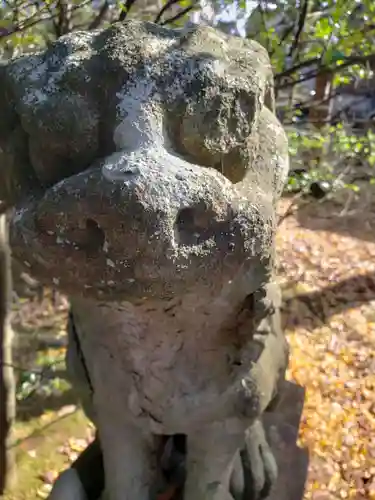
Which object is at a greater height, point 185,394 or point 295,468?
point 185,394

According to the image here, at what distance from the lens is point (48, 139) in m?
0.62

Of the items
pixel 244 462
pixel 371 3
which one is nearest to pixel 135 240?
pixel 244 462

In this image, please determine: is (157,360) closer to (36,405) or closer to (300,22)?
(300,22)

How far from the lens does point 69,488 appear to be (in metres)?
0.94

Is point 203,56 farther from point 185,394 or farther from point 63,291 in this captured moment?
point 185,394

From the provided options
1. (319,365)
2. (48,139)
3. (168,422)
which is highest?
(48,139)

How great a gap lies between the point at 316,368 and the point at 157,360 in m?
2.33

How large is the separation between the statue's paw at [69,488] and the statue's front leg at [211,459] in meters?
0.17

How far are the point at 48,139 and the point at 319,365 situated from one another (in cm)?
259

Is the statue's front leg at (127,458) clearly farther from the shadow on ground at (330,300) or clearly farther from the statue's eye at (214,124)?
the shadow on ground at (330,300)

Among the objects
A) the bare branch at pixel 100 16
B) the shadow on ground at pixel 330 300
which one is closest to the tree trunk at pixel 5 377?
the bare branch at pixel 100 16

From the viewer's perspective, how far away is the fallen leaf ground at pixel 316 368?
2307 mm

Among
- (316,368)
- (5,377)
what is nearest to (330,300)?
(316,368)

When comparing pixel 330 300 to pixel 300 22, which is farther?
pixel 330 300
